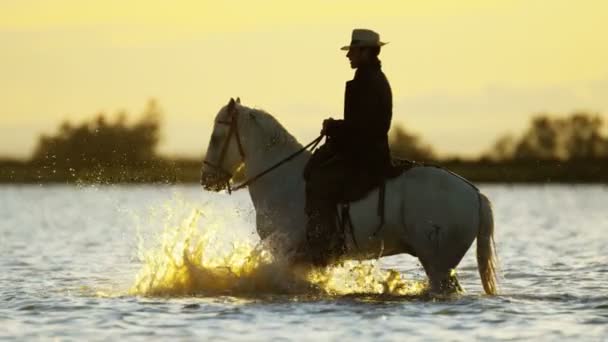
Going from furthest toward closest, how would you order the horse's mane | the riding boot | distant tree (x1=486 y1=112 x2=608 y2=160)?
distant tree (x1=486 y1=112 x2=608 y2=160) < the horse's mane < the riding boot

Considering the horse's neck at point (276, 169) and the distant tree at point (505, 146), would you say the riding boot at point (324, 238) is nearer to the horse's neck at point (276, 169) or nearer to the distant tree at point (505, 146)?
the horse's neck at point (276, 169)

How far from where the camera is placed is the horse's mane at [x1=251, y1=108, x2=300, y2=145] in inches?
621

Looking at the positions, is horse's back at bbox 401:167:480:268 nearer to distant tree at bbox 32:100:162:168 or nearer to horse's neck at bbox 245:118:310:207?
horse's neck at bbox 245:118:310:207

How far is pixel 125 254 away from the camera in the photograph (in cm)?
2755

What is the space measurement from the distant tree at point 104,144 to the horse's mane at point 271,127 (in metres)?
65.9

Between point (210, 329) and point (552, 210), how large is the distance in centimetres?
4957

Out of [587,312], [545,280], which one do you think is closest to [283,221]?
[587,312]

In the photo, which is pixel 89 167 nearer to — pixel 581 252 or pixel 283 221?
pixel 581 252

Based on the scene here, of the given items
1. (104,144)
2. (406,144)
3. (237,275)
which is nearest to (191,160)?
(104,144)

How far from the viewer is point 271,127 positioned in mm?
15812

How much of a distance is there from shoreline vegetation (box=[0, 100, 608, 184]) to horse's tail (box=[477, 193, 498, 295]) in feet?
207

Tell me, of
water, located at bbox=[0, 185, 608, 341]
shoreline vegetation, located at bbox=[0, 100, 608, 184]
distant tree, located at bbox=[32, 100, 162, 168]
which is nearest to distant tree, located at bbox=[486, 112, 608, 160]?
shoreline vegetation, located at bbox=[0, 100, 608, 184]

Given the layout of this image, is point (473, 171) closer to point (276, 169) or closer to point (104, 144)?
point (104, 144)

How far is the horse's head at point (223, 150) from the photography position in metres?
15.8
